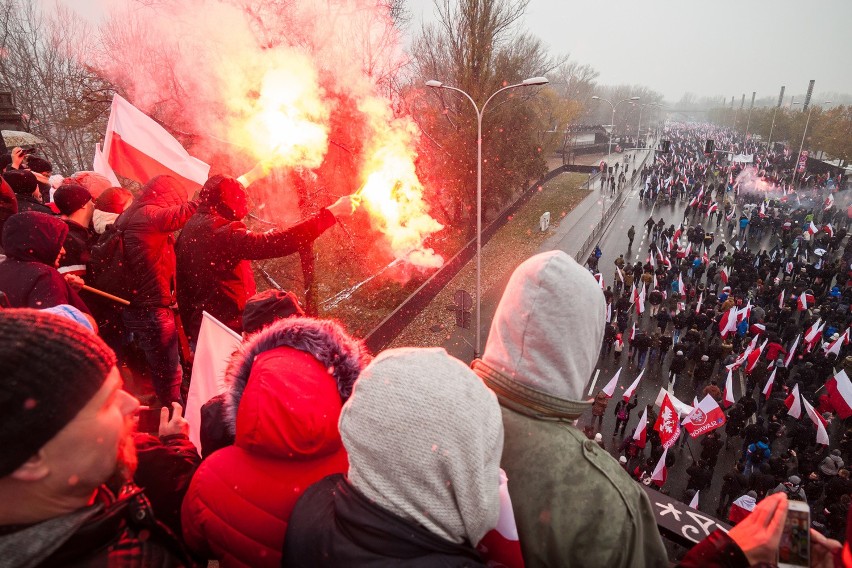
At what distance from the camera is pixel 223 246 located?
3.96 m

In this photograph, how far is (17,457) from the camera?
1.10 meters

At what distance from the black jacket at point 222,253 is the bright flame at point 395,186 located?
3.87 m

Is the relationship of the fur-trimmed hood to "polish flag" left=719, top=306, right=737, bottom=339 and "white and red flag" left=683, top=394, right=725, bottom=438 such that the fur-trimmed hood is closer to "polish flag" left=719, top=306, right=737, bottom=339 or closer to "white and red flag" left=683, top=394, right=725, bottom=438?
"white and red flag" left=683, top=394, right=725, bottom=438

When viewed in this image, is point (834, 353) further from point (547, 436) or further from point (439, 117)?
point (439, 117)

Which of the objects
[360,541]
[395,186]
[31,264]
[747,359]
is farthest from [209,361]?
[747,359]

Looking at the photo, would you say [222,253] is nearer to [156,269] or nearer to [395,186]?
[156,269]

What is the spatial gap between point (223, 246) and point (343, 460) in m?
2.72

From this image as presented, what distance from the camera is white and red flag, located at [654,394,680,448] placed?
8117 mm

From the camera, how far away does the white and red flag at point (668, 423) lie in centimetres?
812

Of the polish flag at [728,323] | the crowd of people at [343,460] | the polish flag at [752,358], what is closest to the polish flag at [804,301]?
the polish flag at [728,323]

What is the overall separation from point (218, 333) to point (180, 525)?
2.01 metres

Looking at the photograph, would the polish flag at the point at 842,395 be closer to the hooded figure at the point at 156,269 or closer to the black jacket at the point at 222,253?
the black jacket at the point at 222,253

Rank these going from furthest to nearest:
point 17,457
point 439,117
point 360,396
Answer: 1. point 439,117
2. point 360,396
3. point 17,457

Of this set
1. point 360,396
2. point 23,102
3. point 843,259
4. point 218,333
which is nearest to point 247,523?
point 360,396
